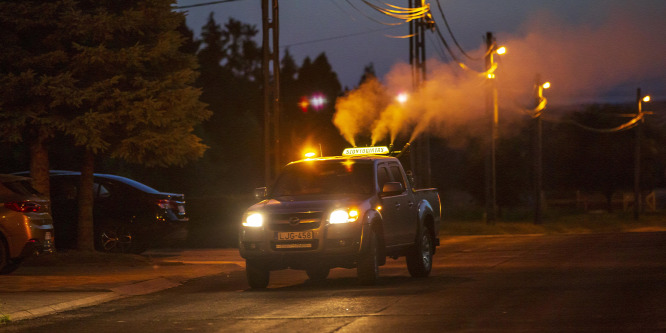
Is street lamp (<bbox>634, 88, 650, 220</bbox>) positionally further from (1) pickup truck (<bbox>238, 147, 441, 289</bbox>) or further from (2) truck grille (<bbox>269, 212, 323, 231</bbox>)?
(2) truck grille (<bbox>269, 212, 323, 231</bbox>)

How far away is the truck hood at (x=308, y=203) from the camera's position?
12938 mm

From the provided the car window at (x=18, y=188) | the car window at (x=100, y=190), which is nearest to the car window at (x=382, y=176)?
the car window at (x=18, y=188)

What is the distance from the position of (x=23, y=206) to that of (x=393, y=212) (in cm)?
599

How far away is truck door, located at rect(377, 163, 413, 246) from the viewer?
45.1ft

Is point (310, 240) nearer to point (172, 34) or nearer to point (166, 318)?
point (166, 318)

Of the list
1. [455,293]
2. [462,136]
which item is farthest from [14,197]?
[462,136]

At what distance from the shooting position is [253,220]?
13.2 metres

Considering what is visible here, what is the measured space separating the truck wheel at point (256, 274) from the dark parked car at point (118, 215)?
6.83 m

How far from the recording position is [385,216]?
44.9 feet

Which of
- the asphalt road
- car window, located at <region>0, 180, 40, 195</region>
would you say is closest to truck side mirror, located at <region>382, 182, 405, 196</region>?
the asphalt road

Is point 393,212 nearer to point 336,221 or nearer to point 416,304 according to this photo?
point 336,221

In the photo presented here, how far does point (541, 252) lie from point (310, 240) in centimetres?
885

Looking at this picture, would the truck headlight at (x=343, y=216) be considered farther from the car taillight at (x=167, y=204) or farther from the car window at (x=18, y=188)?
the car taillight at (x=167, y=204)

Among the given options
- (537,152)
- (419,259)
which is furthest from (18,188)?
(537,152)
